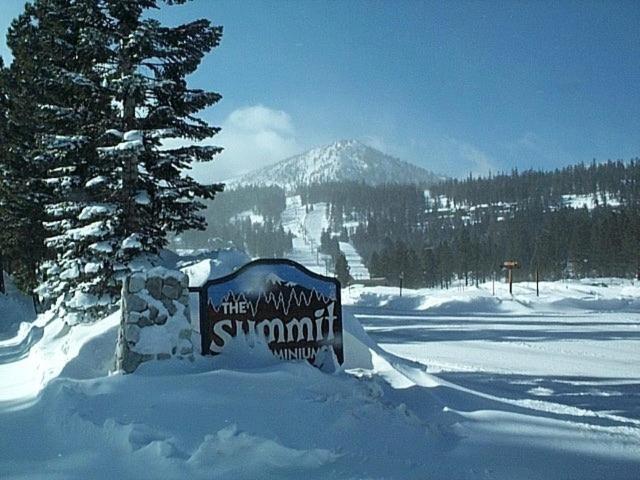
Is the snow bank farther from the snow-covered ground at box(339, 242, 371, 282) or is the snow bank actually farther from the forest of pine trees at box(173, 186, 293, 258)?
the forest of pine trees at box(173, 186, 293, 258)

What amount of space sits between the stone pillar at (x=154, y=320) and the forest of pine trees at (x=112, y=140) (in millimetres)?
3256

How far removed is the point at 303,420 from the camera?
5004 millimetres

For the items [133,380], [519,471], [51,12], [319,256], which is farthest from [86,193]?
[319,256]

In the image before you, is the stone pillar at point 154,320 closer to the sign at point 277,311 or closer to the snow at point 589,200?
the sign at point 277,311

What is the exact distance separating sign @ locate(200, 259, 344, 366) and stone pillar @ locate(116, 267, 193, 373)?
0.89 ft

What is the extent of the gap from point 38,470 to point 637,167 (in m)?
159

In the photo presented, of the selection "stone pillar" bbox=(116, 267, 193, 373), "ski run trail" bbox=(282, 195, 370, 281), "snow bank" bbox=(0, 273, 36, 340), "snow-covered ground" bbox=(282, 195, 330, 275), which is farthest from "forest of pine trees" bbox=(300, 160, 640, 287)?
"stone pillar" bbox=(116, 267, 193, 373)

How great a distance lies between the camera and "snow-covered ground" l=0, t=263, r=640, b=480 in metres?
4.42

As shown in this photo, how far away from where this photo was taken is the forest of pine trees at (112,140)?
10.1 metres

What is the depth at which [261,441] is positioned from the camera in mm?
4531

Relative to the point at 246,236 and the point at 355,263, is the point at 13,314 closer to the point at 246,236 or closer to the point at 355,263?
the point at 355,263

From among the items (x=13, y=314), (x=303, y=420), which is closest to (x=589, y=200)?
(x=13, y=314)

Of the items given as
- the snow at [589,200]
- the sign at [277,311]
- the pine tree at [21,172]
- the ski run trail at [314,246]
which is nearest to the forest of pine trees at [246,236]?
the ski run trail at [314,246]

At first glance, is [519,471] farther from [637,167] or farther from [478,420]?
[637,167]
